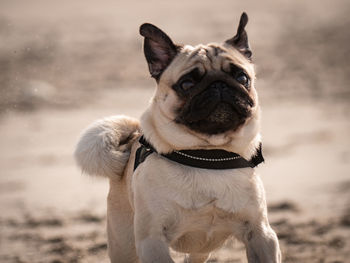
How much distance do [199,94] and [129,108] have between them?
24.7ft

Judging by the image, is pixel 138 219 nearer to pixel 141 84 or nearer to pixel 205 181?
pixel 205 181

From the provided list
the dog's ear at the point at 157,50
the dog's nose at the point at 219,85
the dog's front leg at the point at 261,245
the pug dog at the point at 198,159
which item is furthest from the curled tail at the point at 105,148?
the dog's front leg at the point at 261,245

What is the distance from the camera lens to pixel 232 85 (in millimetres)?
4043

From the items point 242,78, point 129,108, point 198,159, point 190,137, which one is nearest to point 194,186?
point 198,159

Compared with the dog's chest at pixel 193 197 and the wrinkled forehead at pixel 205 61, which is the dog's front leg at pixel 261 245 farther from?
the wrinkled forehead at pixel 205 61

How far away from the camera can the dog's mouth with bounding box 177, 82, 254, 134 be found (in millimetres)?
3963

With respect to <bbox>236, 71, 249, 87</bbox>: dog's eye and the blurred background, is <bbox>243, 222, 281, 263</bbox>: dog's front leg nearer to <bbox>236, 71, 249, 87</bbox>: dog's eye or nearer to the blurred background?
<bbox>236, 71, 249, 87</bbox>: dog's eye

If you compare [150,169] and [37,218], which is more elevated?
[150,169]

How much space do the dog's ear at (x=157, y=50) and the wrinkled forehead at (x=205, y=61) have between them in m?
0.07

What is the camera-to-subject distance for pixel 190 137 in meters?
4.12

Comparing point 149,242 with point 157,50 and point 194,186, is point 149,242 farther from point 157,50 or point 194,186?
point 157,50

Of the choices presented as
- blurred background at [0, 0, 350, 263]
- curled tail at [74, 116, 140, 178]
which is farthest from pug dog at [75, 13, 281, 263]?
blurred background at [0, 0, 350, 263]

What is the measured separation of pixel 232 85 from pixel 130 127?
1.20 m

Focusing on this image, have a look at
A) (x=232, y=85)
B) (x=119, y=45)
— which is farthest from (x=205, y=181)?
(x=119, y=45)
